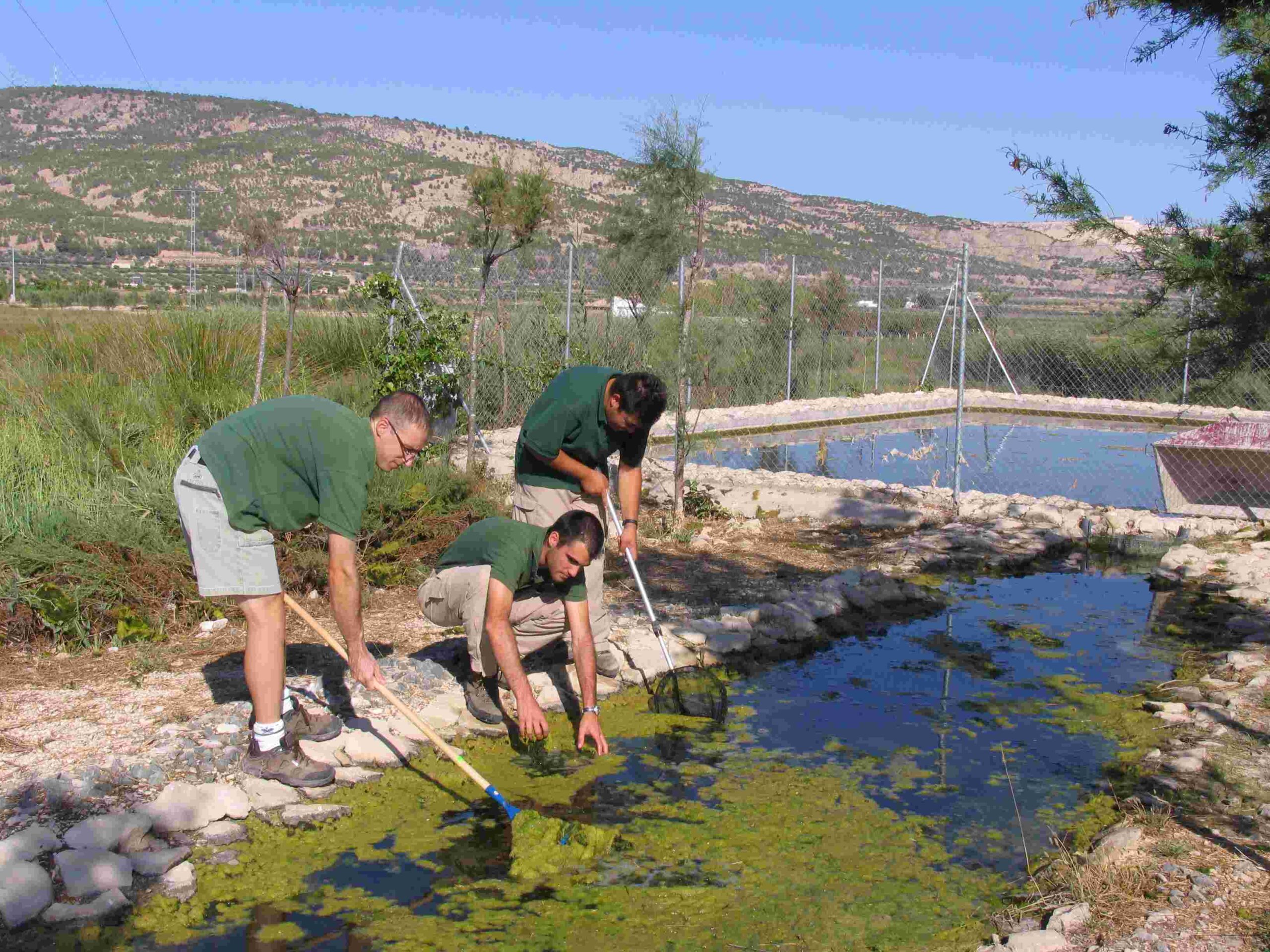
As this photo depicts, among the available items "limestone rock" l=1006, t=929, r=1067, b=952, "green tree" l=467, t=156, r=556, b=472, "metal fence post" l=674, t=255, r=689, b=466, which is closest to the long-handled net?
"limestone rock" l=1006, t=929, r=1067, b=952

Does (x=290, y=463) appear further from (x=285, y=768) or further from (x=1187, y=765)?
(x=1187, y=765)

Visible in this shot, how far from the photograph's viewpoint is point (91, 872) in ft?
11.2

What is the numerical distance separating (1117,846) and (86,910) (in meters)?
3.16

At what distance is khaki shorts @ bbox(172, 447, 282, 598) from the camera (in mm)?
3918

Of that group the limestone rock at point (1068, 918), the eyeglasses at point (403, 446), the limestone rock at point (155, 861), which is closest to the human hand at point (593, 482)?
the eyeglasses at point (403, 446)

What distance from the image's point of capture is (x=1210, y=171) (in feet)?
14.5

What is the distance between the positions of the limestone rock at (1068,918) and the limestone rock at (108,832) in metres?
2.80

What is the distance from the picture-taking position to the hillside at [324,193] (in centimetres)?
4475

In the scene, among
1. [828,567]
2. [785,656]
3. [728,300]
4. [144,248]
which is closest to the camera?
[785,656]

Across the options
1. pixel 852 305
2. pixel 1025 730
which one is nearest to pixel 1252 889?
pixel 1025 730

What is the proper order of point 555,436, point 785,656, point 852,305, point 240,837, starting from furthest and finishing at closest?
point 852,305
point 785,656
point 555,436
point 240,837

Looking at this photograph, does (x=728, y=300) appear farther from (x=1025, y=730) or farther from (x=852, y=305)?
(x=1025, y=730)

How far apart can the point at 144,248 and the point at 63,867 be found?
45.0 meters

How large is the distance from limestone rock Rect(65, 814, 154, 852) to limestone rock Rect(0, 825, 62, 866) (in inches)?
1.8
